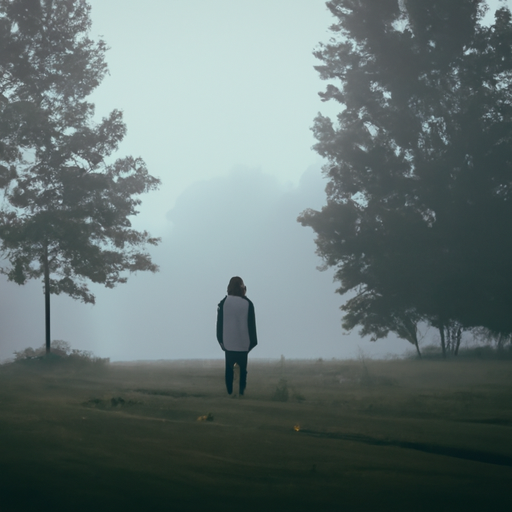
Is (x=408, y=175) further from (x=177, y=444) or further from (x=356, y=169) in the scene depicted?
(x=177, y=444)

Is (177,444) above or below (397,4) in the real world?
below

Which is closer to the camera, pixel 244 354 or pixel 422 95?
pixel 244 354

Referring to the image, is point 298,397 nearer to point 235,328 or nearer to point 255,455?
point 235,328

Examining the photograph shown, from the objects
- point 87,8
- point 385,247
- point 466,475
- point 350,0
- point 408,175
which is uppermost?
point 350,0

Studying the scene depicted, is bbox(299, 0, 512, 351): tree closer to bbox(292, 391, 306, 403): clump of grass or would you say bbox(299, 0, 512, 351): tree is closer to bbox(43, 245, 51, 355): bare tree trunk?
bbox(43, 245, 51, 355): bare tree trunk

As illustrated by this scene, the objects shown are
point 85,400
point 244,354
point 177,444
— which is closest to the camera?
point 177,444

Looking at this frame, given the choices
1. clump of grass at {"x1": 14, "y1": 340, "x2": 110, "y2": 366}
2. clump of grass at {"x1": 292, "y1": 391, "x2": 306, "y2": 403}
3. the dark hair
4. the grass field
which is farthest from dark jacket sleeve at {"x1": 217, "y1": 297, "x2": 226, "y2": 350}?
clump of grass at {"x1": 14, "y1": 340, "x2": 110, "y2": 366}

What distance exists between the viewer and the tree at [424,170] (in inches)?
886

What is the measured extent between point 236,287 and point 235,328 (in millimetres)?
656

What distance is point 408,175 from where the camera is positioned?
2356 centimetres

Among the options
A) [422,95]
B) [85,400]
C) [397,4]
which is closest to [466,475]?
[85,400]

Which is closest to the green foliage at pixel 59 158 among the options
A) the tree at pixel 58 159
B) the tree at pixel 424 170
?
the tree at pixel 58 159

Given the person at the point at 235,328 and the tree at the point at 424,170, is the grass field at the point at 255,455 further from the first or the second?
the tree at the point at 424,170

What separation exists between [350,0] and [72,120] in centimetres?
1277
